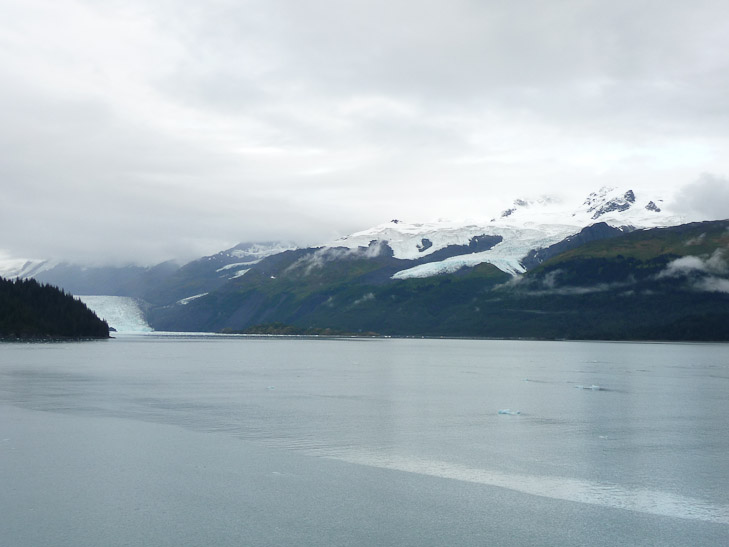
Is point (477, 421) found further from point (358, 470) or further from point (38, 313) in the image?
point (38, 313)

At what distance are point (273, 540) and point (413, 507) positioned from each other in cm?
403

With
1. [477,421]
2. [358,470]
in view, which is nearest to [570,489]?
[358,470]

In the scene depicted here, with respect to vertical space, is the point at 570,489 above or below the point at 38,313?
below

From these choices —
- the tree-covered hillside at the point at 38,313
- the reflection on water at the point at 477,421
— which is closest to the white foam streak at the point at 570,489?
the reflection on water at the point at 477,421

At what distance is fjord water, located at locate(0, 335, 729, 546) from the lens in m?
15.8

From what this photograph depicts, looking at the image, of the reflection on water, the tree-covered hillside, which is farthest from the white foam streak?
the tree-covered hillside

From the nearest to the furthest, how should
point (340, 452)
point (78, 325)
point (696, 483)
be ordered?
point (696, 483) < point (340, 452) < point (78, 325)

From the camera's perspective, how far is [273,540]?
48.9 feet

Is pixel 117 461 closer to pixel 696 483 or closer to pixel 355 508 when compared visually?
pixel 355 508

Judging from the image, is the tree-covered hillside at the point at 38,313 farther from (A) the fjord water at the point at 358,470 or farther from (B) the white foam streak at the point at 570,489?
Answer: (B) the white foam streak at the point at 570,489

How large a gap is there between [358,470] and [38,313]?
15586 centimetres

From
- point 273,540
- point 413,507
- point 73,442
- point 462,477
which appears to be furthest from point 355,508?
point 73,442

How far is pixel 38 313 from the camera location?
6294 inches

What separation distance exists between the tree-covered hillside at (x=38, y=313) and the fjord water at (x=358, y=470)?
397 ft
